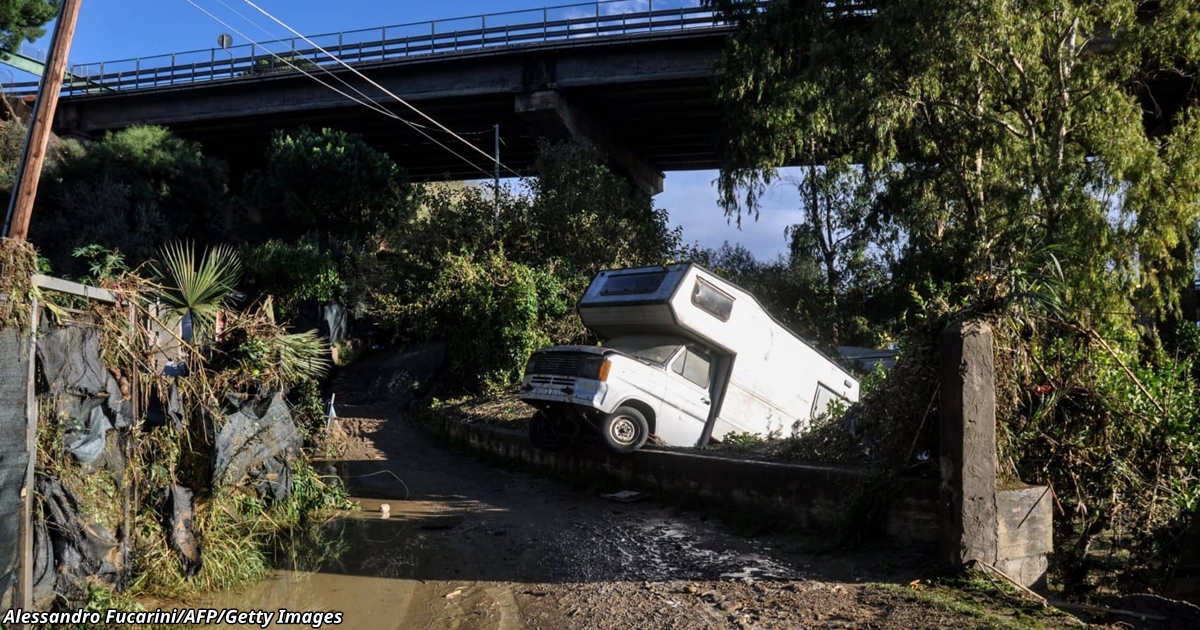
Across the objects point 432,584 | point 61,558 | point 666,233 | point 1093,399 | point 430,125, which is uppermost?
point 430,125

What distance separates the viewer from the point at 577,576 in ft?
26.5

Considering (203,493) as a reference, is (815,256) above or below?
above

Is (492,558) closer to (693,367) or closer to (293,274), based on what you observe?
(693,367)

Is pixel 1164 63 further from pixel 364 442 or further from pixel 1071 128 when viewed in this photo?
pixel 364 442

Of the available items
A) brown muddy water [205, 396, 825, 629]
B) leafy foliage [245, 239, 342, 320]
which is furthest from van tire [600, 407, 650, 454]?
leafy foliage [245, 239, 342, 320]

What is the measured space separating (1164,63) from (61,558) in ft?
62.6

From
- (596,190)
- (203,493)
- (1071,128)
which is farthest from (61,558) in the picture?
(596,190)

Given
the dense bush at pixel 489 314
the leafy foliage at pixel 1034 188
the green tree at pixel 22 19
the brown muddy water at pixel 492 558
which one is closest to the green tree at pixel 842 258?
the leafy foliage at pixel 1034 188

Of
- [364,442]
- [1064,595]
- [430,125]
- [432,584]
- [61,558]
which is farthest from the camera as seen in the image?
[430,125]

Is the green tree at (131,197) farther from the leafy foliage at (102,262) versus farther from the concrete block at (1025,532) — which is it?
the concrete block at (1025,532)

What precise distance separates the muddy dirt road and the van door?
5.49ft

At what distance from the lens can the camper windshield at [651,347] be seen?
520 inches

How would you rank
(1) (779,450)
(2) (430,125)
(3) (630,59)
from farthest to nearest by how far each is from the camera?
1. (2) (430,125)
2. (3) (630,59)
3. (1) (779,450)

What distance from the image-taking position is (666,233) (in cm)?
2816
